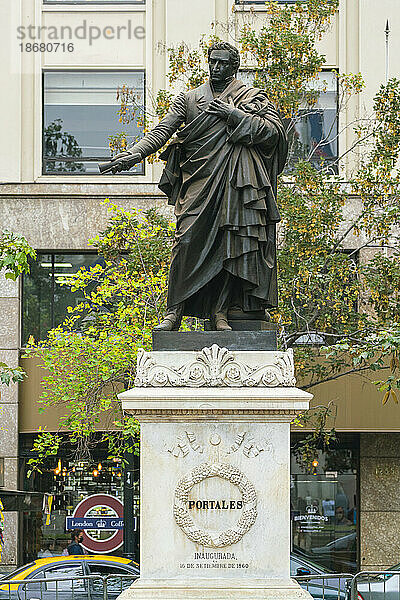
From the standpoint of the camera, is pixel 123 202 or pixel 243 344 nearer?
pixel 243 344

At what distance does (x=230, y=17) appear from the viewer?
78.4 feet

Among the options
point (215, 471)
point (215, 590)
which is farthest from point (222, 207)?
point (215, 590)

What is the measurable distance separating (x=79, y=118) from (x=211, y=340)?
17091 mm

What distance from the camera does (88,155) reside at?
25000 millimetres

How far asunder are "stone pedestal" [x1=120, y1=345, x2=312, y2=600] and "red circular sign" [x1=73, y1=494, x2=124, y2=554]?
16.2m

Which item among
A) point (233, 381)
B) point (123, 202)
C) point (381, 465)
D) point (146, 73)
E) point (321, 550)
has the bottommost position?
point (321, 550)

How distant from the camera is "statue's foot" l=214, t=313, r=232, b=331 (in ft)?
29.0

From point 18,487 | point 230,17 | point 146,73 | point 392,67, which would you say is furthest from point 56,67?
point 18,487

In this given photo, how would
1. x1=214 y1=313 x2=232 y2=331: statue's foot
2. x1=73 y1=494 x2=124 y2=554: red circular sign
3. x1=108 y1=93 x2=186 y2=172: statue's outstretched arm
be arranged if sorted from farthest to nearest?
x1=73 y1=494 x2=124 y2=554: red circular sign, x1=108 y1=93 x2=186 y2=172: statue's outstretched arm, x1=214 y1=313 x2=232 y2=331: statue's foot

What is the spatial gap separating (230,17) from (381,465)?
9.81m

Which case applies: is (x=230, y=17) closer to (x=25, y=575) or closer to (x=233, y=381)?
(x=25, y=575)

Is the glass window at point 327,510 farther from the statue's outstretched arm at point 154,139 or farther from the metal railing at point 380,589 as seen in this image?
the statue's outstretched arm at point 154,139

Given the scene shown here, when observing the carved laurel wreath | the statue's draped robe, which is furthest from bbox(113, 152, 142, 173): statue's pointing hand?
the carved laurel wreath

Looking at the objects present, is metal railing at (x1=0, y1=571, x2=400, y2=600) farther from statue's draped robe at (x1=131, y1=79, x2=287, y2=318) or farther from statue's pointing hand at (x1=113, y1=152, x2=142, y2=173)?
statue's pointing hand at (x1=113, y1=152, x2=142, y2=173)
